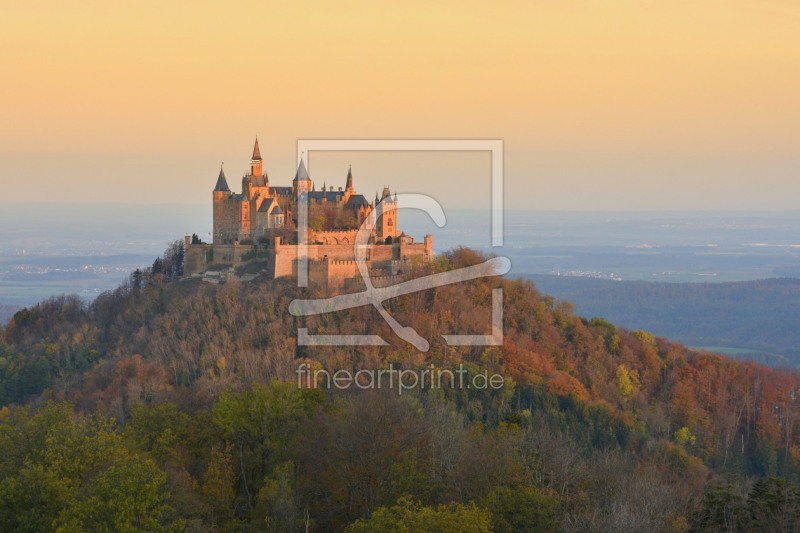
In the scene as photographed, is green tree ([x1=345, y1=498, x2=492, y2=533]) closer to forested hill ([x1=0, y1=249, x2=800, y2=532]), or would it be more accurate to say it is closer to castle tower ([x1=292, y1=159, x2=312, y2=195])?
forested hill ([x1=0, y1=249, x2=800, y2=532])

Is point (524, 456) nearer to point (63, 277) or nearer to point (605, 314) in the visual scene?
point (605, 314)

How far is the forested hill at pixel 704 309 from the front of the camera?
15400 centimetres

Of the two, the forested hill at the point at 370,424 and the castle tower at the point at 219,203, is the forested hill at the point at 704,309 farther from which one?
the castle tower at the point at 219,203

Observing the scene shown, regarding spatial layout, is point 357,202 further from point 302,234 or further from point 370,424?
point 370,424

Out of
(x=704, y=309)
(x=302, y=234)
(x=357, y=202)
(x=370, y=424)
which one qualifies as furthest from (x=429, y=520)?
(x=704, y=309)

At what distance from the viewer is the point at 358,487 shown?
3997 centimetres

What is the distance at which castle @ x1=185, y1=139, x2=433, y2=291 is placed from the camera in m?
76.1

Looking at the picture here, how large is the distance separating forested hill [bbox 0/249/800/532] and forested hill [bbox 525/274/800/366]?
66.9 m

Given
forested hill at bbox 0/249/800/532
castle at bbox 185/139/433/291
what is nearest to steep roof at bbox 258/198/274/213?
castle at bbox 185/139/433/291

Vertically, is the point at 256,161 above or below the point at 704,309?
above

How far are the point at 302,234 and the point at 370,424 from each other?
121 feet

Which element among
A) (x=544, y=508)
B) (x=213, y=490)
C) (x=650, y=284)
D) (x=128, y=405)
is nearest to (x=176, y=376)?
(x=128, y=405)

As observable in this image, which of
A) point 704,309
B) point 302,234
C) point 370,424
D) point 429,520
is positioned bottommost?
point 704,309

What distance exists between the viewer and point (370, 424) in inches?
1614
